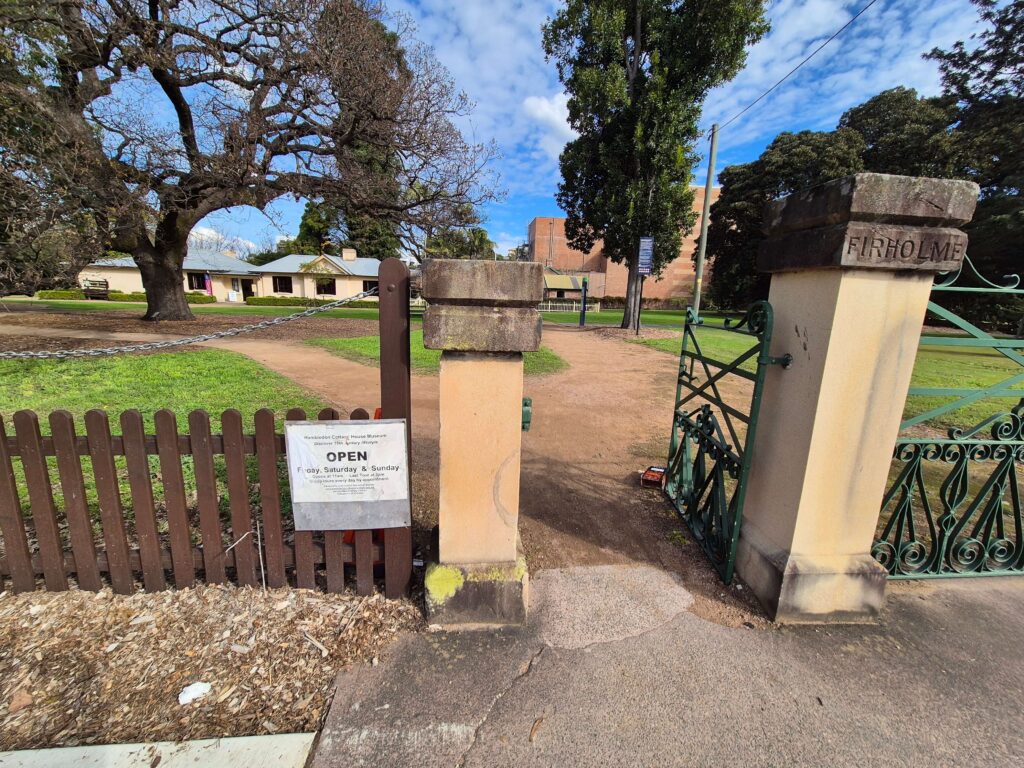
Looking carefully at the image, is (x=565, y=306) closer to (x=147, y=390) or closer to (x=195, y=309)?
(x=195, y=309)

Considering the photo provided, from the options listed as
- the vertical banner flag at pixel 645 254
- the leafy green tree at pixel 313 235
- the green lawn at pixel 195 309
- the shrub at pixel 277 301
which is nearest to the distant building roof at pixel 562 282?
the leafy green tree at pixel 313 235

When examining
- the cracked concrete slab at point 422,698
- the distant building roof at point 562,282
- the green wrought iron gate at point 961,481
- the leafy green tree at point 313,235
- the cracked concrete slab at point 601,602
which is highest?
the leafy green tree at point 313,235

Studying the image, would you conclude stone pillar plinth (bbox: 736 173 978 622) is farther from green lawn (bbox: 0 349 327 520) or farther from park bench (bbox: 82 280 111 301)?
park bench (bbox: 82 280 111 301)

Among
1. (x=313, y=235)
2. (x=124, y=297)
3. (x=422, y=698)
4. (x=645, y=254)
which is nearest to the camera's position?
(x=422, y=698)

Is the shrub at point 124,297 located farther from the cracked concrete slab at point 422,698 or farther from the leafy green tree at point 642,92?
the cracked concrete slab at point 422,698

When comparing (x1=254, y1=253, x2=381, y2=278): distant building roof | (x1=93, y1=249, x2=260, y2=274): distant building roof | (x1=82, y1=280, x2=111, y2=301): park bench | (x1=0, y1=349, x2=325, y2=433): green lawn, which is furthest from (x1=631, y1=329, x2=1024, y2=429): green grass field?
(x1=93, y1=249, x2=260, y2=274): distant building roof

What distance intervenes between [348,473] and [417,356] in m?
9.09

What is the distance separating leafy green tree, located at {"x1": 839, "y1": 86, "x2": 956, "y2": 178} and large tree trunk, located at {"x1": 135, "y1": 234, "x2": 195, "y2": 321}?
3392cm

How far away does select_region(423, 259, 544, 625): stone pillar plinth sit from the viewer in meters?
2.15

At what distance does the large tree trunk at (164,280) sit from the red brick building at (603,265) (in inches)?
1468

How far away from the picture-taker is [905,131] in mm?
27250

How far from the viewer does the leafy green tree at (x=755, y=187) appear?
105 ft

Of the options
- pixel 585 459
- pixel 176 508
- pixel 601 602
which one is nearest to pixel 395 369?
pixel 176 508

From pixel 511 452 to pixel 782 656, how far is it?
171cm
